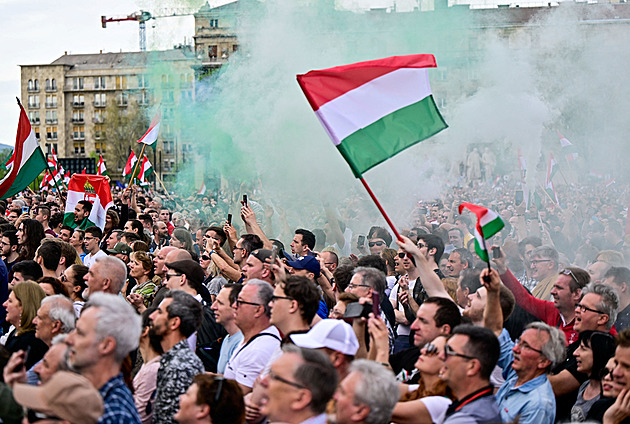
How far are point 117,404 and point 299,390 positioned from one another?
82cm

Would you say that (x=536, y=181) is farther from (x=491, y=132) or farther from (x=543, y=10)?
(x=543, y=10)

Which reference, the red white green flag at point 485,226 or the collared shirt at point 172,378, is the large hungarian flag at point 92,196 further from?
the red white green flag at point 485,226

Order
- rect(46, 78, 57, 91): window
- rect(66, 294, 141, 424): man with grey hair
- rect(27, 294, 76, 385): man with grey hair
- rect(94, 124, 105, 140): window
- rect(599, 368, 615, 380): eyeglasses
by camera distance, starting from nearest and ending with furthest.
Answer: rect(66, 294, 141, 424): man with grey hair
rect(599, 368, 615, 380): eyeglasses
rect(27, 294, 76, 385): man with grey hair
rect(94, 124, 105, 140): window
rect(46, 78, 57, 91): window

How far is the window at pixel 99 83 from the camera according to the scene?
112 m

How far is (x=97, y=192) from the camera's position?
12.2 meters

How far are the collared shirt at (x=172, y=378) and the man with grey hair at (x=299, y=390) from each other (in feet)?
2.85

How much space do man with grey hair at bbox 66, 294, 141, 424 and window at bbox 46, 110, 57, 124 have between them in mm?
116048

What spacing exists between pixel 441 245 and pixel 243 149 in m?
15.3

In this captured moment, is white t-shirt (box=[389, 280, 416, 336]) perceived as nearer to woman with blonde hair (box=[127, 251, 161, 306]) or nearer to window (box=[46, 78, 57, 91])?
woman with blonde hair (box=[127, 251, 161, 306])

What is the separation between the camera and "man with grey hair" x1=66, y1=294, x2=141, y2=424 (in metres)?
3.72

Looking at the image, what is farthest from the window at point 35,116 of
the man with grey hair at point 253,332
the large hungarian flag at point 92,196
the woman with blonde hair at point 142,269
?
the man with grey hair at point 253,332

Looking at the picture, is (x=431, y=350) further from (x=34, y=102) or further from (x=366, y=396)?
(x=34, y=102)

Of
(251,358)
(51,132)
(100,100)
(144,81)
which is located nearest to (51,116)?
(51,132)

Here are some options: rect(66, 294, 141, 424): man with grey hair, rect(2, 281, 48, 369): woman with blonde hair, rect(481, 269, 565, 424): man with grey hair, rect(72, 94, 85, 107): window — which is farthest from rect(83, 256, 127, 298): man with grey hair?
rect(72, 94, 85, 107): window
